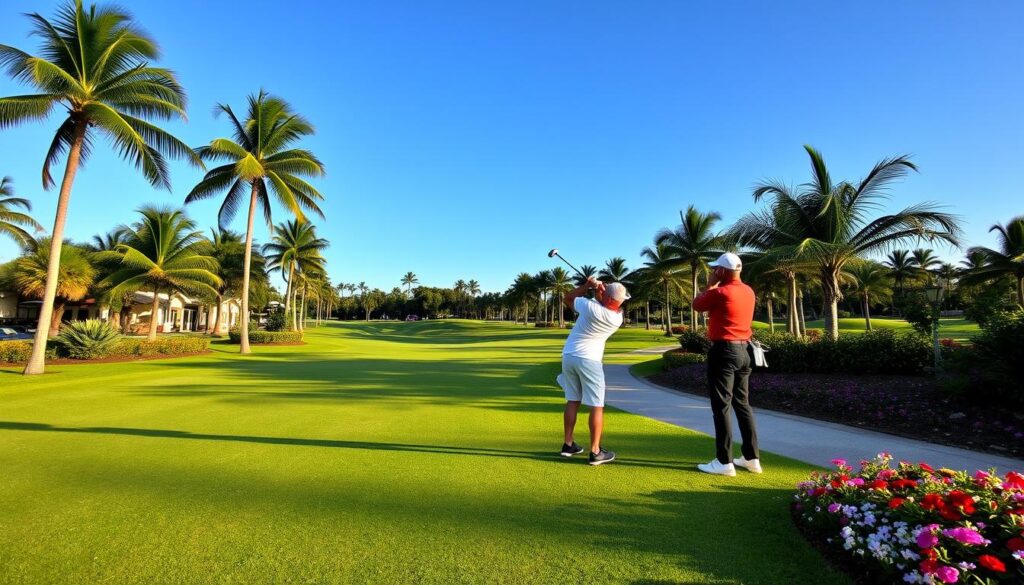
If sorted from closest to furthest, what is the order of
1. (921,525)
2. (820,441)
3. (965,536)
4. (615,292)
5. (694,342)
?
(965,536) → (921,525) → (615,292) → (820,441) → (694,342)

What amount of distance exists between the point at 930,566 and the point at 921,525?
507mm

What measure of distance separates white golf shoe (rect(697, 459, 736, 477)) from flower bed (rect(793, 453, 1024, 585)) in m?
1.07

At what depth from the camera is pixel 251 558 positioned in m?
2.82

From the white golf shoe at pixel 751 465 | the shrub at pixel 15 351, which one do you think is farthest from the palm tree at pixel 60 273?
the white golf shoe at pixel 751 465

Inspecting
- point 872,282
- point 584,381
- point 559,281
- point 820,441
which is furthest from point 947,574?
point 559,281

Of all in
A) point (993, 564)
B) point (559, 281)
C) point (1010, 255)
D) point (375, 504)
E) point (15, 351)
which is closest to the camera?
point (993, 564)

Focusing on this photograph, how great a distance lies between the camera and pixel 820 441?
19.8 feet

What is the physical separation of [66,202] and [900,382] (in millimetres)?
22250

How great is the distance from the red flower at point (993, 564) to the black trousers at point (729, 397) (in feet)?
7.68

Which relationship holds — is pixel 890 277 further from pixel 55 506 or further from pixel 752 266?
pixel 55 506

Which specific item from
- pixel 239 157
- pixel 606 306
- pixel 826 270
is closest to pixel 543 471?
pixel 606 306

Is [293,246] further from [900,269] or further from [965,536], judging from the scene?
[900,269]

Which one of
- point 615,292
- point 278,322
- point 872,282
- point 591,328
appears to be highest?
point 872,282

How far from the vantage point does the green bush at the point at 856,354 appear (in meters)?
9.68
